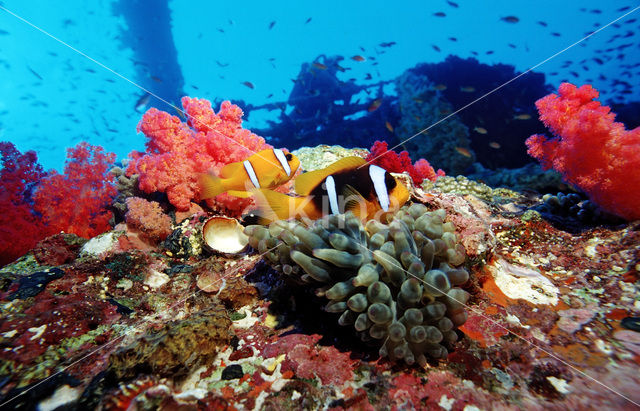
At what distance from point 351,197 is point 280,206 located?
624mm

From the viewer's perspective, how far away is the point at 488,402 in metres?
1.35

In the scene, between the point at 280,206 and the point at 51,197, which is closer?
the point at 280,206

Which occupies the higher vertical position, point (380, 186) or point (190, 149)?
point (190, 149)

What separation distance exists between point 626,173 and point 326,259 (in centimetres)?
378

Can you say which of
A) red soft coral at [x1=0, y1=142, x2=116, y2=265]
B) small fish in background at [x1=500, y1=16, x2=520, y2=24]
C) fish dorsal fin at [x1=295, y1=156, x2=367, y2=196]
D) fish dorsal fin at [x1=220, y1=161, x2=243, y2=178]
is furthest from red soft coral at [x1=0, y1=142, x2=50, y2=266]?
small fish in background at [x1=500, y1=16, x2=520, y2=24]

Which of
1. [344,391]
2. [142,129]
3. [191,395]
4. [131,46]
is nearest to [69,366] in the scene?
[191,395]

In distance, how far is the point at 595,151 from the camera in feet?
11.1

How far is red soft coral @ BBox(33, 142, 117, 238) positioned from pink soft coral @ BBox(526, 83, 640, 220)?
6819 mm

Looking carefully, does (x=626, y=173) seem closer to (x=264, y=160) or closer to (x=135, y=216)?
(x=264, y=160)

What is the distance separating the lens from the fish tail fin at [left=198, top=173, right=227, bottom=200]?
10.1 feet

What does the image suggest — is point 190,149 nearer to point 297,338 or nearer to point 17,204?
point 17,204

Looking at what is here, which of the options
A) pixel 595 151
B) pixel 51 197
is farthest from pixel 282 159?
pixel 51 197

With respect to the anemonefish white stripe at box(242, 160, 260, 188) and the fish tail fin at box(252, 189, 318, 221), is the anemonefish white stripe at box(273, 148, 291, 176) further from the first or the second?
the fish tail fin at box(252, 189, 318, 221)

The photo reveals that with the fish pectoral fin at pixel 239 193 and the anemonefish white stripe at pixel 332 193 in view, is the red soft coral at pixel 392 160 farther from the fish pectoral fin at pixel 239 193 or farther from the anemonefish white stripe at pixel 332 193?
the fish pectoral fin at pixel 239 193
